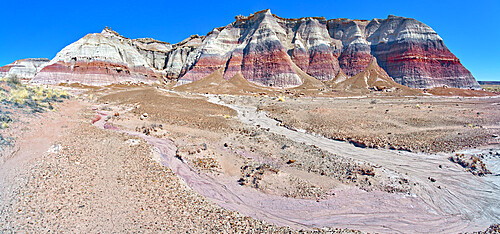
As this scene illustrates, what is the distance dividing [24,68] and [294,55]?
114 meters

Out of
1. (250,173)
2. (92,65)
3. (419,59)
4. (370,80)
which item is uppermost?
(419,59)

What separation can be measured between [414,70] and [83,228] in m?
79.8

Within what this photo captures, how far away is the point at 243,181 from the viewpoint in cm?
1041

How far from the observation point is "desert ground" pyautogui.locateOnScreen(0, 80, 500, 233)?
6.92 metres

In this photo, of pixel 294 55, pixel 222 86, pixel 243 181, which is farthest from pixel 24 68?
pixel 243 181

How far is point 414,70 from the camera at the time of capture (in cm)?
6322

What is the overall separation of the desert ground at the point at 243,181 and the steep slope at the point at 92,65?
2561 inches

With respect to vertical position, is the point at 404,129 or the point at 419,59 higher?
the point at 419,59

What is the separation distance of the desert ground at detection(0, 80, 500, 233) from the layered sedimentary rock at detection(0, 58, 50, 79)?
108 meters

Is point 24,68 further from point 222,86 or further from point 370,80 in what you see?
point 370,80

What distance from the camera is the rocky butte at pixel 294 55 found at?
6431cm

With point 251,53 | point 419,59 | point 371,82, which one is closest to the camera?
point 371,82

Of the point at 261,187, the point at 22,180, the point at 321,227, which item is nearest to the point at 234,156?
the point at 261,187

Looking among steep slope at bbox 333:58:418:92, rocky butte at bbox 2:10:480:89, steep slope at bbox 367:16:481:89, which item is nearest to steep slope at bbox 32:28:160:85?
rocky butte at bbox 2:10:480:89
